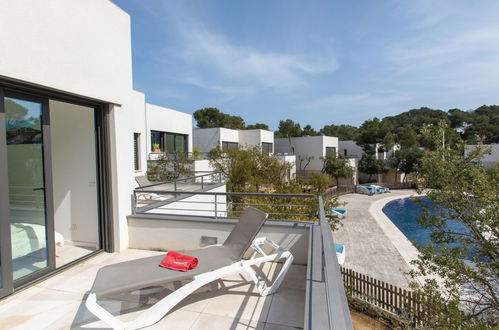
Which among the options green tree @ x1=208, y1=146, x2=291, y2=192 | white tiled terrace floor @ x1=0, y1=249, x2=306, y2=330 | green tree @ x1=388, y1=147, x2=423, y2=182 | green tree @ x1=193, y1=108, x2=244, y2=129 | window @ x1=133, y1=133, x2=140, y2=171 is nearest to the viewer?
white tiled terrace floor @ x1=0, y1=249, x2=306, y2=330

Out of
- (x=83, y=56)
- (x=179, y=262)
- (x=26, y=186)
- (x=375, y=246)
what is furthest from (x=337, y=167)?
(x=26, y=186)

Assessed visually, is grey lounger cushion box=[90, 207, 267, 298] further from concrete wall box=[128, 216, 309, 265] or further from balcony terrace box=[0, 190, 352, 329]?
concrete wall box=[128, 216, 309, 265]

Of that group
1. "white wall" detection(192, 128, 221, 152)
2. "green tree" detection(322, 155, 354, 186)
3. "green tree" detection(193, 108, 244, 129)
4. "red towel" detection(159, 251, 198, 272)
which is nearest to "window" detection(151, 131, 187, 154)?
"white wall" detection(192, 128, 221, 152)

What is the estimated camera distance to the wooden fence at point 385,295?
7637mm

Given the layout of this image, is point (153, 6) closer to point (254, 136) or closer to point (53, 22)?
point (53, 22)

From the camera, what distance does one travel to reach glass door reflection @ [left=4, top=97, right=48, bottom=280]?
11.7 feet

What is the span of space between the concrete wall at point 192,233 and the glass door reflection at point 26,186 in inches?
64.4

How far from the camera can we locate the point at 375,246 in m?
15.7

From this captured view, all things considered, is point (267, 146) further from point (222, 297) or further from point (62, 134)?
point (222, 297)

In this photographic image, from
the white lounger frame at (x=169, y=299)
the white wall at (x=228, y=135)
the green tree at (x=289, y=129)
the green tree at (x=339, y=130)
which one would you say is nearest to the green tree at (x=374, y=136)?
the green tree at (x=289, y=129)

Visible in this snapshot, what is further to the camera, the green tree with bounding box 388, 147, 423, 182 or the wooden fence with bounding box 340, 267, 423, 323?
the green tree with bounding box 388, 147, 423, 182

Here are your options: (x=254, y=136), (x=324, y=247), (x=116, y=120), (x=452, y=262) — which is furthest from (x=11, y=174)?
(x=254, y=136)

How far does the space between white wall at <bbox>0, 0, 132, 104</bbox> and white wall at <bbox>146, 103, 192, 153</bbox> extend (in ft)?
34.7

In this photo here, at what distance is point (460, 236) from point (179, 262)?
6144 mm
